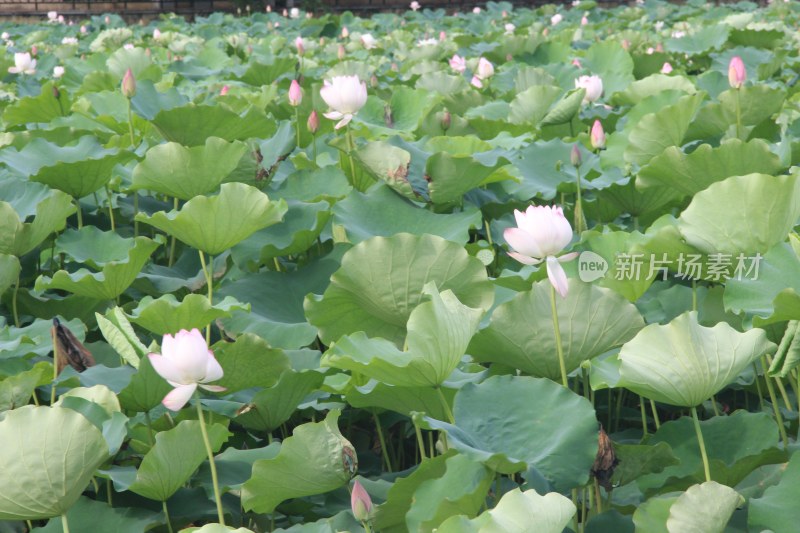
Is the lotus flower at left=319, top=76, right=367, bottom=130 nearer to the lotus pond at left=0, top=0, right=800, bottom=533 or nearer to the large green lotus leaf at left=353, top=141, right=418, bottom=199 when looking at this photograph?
the lotus pond at left=0, top=0, right=800, bottom=533

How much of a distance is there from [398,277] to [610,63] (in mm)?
2488

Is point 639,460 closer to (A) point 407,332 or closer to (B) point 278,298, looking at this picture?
(A) point 407,332

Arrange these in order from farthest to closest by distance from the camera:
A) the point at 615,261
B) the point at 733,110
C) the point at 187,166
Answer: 1. the point at 733,110
2. the point at 187,166
3. the point at 615,261

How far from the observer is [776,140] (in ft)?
7.89

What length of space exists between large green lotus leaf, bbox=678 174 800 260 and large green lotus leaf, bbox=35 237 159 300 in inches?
34.7

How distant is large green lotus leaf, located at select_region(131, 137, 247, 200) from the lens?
188cm

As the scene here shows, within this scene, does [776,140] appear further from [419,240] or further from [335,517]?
[335,517]

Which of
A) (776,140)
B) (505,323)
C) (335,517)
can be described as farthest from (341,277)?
(776,140)

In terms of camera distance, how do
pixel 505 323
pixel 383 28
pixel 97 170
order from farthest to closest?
pixel 383 28 → pixel 97 170 → pixel 505 323

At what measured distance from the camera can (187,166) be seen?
6.27 ft

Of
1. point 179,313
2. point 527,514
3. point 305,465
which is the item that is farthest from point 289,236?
point 527,514

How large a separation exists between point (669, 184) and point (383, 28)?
6.66 m

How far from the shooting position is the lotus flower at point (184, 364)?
3.66 ft

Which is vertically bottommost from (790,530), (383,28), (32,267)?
(383,28)
